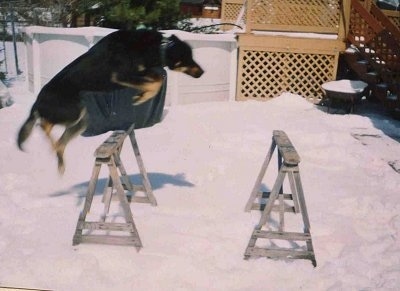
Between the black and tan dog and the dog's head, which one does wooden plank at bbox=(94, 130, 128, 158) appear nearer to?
the black and tan dog

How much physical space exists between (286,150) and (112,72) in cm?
118

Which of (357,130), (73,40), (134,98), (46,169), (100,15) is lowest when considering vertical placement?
(357,130)

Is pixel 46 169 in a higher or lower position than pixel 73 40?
lower

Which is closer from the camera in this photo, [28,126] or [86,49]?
[28,126]

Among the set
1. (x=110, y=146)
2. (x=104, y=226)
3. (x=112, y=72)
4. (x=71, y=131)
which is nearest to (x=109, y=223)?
(x=104, y=226)

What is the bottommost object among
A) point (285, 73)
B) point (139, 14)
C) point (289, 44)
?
point (285, 73)

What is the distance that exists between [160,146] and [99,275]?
5.72 feet

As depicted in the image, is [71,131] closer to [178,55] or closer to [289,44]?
[178,55]

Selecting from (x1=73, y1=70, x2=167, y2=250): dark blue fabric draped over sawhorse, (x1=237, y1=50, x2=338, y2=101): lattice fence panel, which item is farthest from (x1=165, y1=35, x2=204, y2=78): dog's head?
(x1=237, y1=50, x2=338, y2=101): lattice fence panel

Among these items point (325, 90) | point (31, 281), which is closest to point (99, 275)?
point (31, 281)

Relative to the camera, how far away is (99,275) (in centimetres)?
244

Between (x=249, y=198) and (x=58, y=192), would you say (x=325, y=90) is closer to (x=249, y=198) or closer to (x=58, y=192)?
(x=249, y=198)

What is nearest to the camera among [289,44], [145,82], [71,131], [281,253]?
[145,82]

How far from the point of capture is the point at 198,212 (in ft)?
10.8
